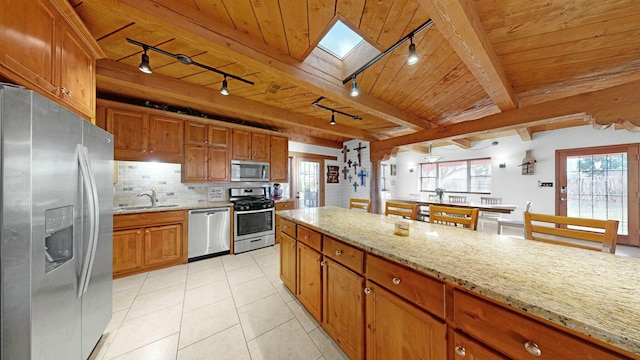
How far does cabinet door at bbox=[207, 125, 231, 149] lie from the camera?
135 inches

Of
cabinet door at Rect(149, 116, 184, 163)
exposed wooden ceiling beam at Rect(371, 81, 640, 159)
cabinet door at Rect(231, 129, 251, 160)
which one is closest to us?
exposed wooden ceiling beam at Rect(371, 81, 640, 159)

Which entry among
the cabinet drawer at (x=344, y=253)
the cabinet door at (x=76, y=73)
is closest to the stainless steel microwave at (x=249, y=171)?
the cabinet door at (x=76, y=73)

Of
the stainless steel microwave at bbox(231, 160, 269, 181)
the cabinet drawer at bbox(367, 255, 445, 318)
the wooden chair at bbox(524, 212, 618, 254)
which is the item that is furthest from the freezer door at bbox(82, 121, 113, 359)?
the wooden chair at bbox(524, 212, 618, 254)

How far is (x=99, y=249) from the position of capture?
4.94 ft

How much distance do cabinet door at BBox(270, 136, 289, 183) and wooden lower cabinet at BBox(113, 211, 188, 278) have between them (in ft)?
5.80

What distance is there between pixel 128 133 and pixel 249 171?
69.0 inches

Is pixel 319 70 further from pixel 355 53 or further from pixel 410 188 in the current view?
pixel 410 188

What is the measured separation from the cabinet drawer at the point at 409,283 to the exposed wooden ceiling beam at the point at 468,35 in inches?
58.0

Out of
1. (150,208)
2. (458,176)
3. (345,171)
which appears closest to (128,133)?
(150,208)

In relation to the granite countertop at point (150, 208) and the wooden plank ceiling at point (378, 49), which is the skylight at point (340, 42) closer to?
the wooden plank ceiling at point (378, 49)

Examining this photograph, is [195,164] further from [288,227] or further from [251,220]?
[288,227]

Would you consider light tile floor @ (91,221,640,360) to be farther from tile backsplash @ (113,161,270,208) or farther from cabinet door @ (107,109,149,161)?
cabinet door @ (107,109,149,161)

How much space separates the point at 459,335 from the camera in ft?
2.72

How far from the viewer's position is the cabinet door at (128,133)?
106 inches
